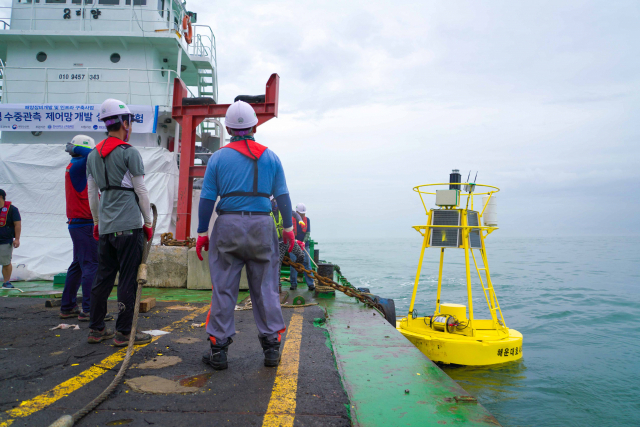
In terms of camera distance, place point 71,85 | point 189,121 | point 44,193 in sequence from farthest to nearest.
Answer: point 71,85, point 44,193, point 189,121

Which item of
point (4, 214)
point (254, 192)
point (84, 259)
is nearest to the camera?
point (254, 192)

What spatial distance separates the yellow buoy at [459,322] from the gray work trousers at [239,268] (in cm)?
338

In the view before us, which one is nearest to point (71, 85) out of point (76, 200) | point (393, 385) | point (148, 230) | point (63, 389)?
point (76, 200)

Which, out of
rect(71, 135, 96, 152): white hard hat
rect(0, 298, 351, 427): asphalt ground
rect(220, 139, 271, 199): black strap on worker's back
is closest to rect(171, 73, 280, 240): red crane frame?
rect(71, 135, 96, 152): white hard hat

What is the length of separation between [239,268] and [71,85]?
523 inches

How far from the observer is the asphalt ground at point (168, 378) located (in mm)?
2164

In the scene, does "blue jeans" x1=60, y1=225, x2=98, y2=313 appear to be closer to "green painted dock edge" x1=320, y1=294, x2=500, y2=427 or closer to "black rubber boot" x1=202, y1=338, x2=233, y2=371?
"black rubber boot" x1=202, y1=338, x2=233, y2=371

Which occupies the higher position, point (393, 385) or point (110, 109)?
point (110, 109)

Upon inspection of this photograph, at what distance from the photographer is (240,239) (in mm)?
3023

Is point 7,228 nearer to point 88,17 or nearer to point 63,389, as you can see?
point 63,389

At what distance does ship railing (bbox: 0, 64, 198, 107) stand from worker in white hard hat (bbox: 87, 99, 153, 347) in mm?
10120

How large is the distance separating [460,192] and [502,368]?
303cm

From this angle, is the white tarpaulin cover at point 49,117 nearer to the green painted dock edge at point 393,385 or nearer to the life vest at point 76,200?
the life vest at point 76,200

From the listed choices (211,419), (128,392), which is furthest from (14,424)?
(211,419)
